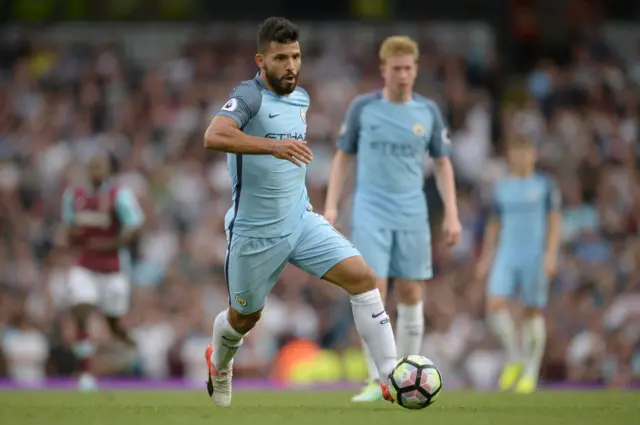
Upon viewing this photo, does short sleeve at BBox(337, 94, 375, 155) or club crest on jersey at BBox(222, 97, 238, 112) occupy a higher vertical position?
club crest on jersey at BBox(222, 97, 238, 112)

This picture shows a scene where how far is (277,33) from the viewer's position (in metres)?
8.96

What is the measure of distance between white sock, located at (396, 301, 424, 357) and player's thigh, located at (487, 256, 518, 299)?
3.37 meters

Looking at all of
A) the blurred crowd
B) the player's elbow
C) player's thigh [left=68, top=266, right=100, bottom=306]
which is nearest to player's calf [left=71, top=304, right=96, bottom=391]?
player's thigh [left=68, top=266, right=100, bottom=306]

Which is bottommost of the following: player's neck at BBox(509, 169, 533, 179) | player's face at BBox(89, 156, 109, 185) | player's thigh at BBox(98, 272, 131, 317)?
player's thigh at BBox(98, 272, 131, 317)

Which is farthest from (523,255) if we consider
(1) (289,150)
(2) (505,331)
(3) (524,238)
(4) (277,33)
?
(1) (289,150)

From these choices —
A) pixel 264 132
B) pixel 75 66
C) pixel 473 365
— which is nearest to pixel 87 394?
pixel 264 132

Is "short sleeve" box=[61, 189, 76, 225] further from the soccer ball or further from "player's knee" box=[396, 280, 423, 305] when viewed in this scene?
the soccer ball

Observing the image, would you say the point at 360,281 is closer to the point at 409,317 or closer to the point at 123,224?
the point at 409,317

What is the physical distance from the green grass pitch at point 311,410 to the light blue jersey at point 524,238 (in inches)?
86.0

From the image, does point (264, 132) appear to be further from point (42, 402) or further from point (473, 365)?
point (473, 365)

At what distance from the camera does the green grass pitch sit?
28.4ft

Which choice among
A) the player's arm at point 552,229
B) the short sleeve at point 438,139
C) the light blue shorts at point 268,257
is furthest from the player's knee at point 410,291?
the player's arm at point 552,229

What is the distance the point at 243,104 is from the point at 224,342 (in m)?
1.73

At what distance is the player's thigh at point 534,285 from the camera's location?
14.3 meters
